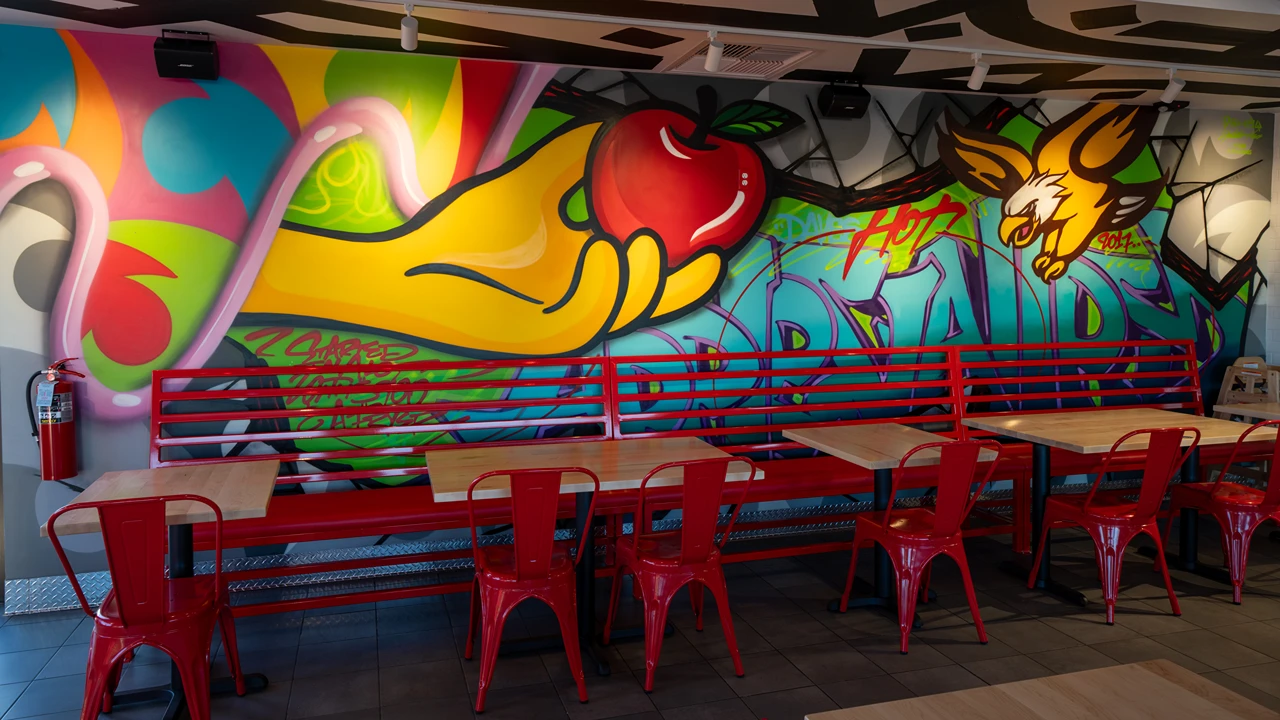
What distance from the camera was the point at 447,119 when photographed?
4914 millimetres

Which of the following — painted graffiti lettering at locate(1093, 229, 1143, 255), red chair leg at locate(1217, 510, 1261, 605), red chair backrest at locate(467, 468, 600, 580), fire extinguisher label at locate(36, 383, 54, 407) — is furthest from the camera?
painted graffiti lettering at locate(1093, 229, 1143, 255)

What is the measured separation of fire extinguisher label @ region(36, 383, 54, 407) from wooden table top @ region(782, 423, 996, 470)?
3.93 metres

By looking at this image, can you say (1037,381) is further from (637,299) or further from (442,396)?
(442,396)

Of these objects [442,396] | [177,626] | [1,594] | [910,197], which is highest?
[910,197]

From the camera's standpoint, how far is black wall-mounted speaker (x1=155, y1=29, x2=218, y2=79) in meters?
4.30

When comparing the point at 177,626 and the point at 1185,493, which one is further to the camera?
the point at 1185,493

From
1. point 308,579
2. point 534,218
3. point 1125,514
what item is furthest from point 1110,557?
point 308,579

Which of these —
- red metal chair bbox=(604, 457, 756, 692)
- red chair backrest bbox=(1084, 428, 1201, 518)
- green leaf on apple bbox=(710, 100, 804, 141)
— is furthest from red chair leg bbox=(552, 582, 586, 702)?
green leaf on apple bbox=(710, 100, 804, 141)

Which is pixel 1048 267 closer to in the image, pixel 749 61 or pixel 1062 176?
pixel 1062 176

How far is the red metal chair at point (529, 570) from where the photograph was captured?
320cm

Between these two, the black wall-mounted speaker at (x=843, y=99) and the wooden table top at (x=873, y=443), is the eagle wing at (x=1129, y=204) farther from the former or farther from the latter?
the wooden table top at (x=873, y=443)

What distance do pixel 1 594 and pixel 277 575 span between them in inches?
60.9

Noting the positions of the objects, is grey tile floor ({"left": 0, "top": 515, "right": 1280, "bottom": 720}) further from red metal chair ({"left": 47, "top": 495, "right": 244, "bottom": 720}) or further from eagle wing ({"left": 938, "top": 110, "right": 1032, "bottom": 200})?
eagle wing ({"left": 938, "top": 110, "right": 1032, "bottom": 200})

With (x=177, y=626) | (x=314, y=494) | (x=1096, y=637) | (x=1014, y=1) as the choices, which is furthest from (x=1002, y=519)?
(x=177, y=626)
